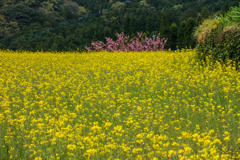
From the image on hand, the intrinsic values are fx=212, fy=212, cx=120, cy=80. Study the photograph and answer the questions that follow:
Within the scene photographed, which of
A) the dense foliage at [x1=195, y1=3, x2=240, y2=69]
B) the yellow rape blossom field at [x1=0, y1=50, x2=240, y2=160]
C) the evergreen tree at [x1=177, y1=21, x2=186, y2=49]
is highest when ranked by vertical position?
the evergreen tree at [x1=177, y1=21, x2=186, y2=49]

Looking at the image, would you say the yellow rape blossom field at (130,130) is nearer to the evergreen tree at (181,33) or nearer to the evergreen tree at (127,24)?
the evergreen tree at (181,33)

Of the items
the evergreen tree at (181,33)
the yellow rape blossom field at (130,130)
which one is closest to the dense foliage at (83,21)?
the evergreen tree at (181,33)

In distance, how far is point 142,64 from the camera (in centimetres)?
978

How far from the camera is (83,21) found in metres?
33.7

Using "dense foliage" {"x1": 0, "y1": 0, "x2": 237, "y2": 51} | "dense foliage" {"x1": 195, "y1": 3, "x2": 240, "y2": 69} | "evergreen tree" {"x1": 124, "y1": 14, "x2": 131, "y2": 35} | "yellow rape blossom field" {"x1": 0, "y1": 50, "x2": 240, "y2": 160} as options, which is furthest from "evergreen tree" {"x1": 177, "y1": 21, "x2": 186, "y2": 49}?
"yellow rape blossom field" {"x1": 0, "y1": 50, "x2": 240, "y2": 160}

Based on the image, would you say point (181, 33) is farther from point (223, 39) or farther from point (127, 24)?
point (223, 39)

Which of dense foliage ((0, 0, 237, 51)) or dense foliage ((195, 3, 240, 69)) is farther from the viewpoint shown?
dense foliage ((0, 0, 237, 51))

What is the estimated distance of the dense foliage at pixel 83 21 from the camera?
24.8m

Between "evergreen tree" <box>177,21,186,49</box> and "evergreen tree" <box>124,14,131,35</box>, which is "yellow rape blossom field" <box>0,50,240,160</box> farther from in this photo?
"evergreen tree" <box>124,14,131,35</box>

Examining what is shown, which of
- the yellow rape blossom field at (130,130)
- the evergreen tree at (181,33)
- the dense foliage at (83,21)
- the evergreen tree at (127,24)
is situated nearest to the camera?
the yellow rape blossom field at (130,130)

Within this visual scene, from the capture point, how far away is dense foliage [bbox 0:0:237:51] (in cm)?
2477

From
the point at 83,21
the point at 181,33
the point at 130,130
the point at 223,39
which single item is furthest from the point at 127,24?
the point at 130,130

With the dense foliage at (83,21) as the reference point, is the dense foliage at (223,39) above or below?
below

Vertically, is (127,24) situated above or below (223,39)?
above
